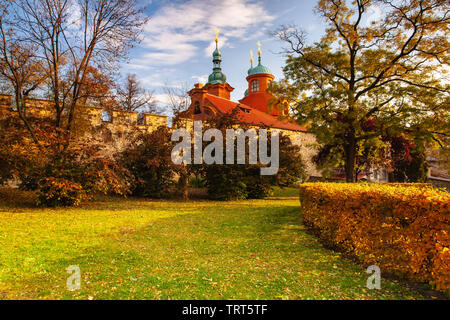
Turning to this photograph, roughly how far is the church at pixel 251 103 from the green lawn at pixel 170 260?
52.9 feet

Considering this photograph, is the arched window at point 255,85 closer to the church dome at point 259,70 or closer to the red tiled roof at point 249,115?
the church dome at point 259,70

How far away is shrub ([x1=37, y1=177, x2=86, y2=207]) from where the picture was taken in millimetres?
8875

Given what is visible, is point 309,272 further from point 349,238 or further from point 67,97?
point 67,97

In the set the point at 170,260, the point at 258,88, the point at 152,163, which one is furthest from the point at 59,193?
the point at 258,88

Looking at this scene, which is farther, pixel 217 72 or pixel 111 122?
pixel 217 72

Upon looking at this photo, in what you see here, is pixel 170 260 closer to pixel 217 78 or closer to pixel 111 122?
pixel 111 122

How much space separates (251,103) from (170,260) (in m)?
32.1

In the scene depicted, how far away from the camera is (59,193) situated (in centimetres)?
923

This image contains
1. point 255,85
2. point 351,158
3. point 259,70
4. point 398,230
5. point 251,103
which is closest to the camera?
point 398,230

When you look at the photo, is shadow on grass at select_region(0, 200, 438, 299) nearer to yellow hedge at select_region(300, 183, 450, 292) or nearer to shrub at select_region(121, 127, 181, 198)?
yellow hedge at select_region(300, 183, 450, 292)

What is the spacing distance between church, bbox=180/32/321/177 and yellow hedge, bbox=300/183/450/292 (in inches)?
683

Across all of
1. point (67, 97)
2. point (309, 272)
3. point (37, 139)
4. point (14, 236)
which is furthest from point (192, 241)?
point (67, 97)

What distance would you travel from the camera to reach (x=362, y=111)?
1103 cm

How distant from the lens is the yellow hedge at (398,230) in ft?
12.4
